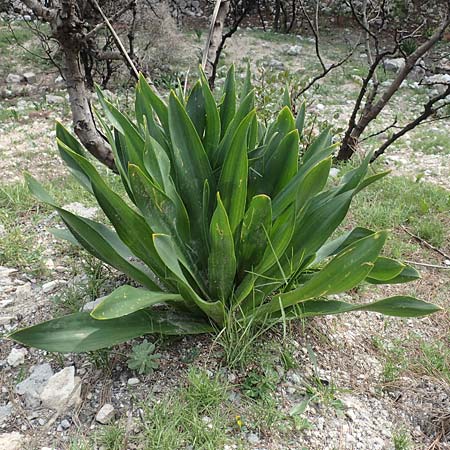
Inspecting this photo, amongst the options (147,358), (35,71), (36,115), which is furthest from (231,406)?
(35,71)

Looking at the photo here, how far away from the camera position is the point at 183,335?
76.7 inches

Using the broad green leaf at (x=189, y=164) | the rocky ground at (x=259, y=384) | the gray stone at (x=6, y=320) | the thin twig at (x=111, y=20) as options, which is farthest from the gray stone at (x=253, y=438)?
the thin twig at (x=111, y=20)

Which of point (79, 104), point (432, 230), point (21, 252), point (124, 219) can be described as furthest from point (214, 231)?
point (432, 230)

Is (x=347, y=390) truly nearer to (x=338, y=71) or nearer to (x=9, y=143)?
(x=9, y=143)

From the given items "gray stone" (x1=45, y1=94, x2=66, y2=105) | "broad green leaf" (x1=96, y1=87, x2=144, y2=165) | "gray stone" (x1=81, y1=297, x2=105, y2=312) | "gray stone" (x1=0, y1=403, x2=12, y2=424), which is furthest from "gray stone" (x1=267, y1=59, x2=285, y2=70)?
"gray stone" (x1=0, y1=403, x2=12, y2=424)

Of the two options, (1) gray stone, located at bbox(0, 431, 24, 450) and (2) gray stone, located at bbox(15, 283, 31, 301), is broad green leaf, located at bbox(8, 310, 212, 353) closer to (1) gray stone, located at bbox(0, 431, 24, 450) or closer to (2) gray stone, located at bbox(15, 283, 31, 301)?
(1) gray stone, located at bbox(0, 431, 24, 450)

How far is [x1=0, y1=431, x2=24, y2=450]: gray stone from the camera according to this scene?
1568 mm

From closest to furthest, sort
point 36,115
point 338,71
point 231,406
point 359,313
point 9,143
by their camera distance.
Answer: point 231,406, point 359,313, point 9,143, point 36,115, point 338,71

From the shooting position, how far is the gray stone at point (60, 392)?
5.61ft

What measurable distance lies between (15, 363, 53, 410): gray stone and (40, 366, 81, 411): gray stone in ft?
0.11

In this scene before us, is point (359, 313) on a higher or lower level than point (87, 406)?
higher

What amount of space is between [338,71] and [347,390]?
7.74m

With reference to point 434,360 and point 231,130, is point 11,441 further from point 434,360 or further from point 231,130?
point 434,360

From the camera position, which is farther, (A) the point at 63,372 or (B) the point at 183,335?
(B) the point at 183,335
